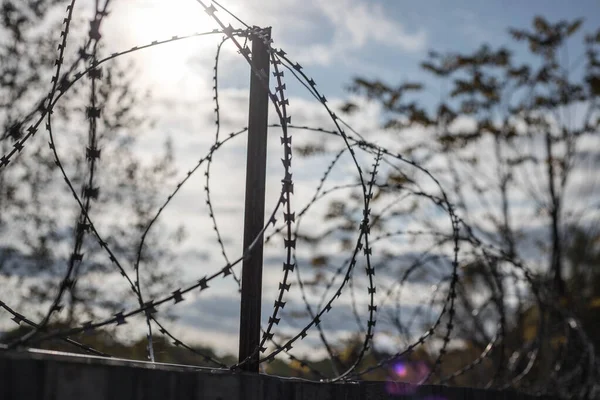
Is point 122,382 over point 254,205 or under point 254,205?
under

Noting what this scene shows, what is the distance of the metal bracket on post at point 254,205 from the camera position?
3.26 m

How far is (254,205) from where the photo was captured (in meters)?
3.36

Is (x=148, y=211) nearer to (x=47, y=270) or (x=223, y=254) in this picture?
(x=47, y=270)

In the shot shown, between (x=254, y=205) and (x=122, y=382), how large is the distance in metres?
1.16

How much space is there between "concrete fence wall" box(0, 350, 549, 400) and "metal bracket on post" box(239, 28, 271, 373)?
0.67 ft

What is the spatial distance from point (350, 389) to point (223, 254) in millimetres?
928

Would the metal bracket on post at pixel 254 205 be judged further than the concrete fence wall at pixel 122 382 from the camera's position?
Yes

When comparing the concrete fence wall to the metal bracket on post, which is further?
the metal bracket on post

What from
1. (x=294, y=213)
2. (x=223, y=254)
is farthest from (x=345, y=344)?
(x=294, y=213)

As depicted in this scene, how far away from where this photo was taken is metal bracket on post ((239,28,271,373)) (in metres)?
3.26

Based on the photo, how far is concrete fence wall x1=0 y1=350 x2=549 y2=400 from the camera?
6.95ft

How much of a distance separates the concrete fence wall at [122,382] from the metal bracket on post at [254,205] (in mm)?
203

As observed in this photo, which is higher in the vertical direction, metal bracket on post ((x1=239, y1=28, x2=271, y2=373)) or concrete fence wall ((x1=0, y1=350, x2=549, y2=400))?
metal bracket on post ((x1=239, y1=28, x2=271, y2=373))

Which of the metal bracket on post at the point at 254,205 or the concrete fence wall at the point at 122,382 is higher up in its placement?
the metal bracket on post at the point at 254,205
